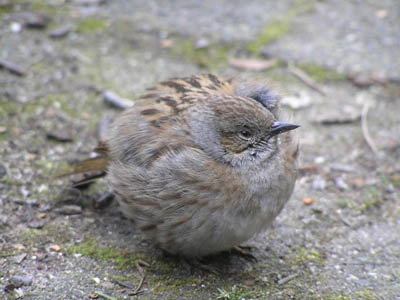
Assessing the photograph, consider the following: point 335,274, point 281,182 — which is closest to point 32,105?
point 281,182

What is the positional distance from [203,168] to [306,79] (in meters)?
2.67

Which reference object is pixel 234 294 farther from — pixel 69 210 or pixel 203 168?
pixel 69 210

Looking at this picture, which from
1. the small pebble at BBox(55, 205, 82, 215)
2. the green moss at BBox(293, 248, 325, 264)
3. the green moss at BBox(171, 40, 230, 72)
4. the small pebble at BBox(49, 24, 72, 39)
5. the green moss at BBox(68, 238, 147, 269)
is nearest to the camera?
the green moss at BBox(68, 238, 147, 269)

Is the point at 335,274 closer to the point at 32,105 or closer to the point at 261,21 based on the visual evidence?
the point at 32,105

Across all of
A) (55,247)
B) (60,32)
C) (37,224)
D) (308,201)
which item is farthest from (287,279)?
(60,32)

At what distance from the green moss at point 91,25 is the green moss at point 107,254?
3.20 metres

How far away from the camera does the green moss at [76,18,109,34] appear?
6.46m

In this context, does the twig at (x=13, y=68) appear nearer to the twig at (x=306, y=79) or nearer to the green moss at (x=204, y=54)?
the green moss at (x=204, y=54)

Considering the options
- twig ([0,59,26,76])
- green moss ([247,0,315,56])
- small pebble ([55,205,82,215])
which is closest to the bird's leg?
small pebble ([55,205,82,215])

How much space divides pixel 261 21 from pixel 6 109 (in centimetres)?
317

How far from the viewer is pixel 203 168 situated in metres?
3.68

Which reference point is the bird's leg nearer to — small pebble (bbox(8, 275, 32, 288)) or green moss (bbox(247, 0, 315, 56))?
small pebble (bbox(8, 275, 32, 288))

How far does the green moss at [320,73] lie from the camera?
5.96m

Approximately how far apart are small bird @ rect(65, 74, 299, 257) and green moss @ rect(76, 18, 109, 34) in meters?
2.71
